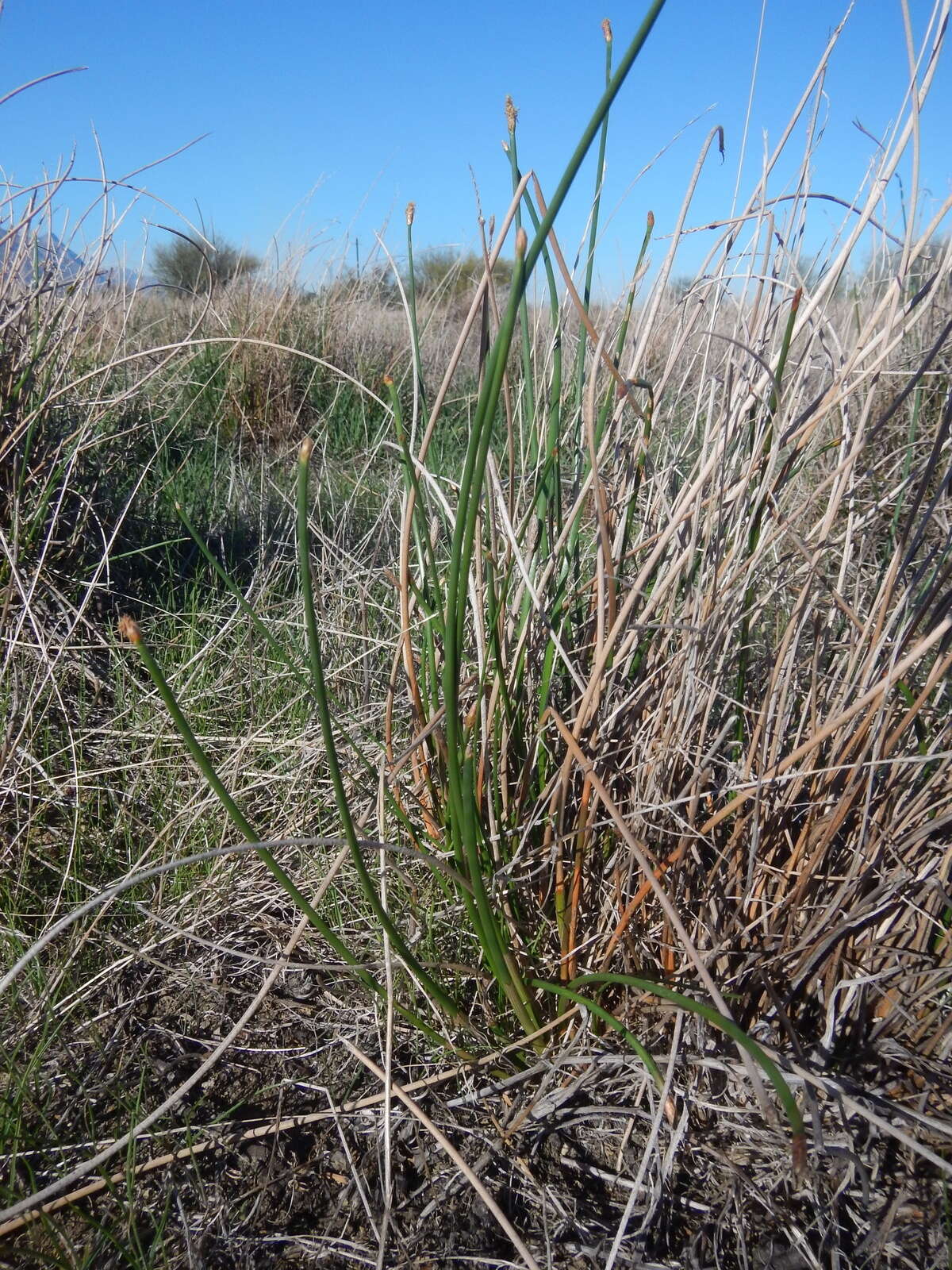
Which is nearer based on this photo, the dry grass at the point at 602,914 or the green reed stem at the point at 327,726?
the green reed stem at the point at 327,726

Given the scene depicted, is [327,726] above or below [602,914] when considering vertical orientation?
above

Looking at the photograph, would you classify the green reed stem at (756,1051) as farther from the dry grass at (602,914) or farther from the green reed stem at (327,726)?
the green reed stem at (327,726)

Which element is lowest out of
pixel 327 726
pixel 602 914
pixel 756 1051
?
pixel 602 914

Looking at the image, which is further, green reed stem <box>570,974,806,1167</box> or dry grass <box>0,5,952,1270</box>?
dry grass <box>0,5,952,1270</box>

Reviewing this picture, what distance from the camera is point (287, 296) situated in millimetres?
3973

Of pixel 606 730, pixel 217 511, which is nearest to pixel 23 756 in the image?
pixel 606 730

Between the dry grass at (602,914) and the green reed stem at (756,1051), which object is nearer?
the green reed stem at (756,1051)

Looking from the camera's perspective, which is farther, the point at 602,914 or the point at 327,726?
the point at 602,914

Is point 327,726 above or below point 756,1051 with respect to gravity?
above

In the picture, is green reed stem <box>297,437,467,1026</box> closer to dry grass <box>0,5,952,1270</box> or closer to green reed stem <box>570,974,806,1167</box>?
dry grass <box>0,5,952,1270</box>

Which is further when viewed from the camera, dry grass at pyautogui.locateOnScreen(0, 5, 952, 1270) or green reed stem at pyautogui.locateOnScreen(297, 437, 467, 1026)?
dry grass at pyautogui.locateOnScreen(0, 5, 952, 1270)

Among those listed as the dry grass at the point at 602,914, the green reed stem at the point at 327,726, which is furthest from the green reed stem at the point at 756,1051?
the green reed stem at the point at 327,726

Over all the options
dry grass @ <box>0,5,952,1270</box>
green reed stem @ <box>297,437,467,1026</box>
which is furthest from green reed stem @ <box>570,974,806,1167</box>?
green reed stem @ <box>297,437,467,1026</box>

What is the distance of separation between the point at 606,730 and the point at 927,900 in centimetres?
38
